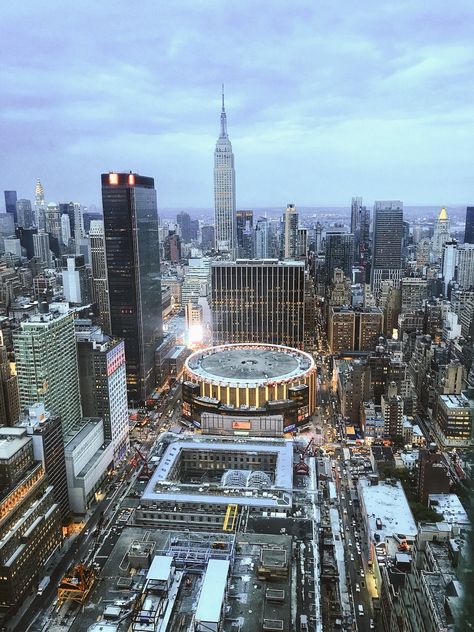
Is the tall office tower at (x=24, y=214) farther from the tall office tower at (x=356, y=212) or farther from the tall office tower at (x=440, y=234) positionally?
the tall office tower at (x=440, y=234)

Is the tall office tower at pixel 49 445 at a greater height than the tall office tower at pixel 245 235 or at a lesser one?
lesser

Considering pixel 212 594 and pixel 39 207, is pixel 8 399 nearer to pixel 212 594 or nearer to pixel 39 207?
pixel 212 594

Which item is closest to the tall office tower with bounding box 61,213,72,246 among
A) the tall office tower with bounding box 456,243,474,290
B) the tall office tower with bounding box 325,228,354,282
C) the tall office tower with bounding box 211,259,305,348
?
the tall office tower with bounding box 325,228,354,282

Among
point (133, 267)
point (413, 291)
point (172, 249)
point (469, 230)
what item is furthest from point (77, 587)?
point (172, 249)

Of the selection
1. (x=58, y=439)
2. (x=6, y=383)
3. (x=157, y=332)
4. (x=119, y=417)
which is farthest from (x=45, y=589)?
(x=157, y=332)

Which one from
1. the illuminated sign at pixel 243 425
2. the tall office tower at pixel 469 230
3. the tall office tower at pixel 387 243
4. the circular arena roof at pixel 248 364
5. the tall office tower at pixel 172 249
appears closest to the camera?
the illuminated sign at pixel 243 425

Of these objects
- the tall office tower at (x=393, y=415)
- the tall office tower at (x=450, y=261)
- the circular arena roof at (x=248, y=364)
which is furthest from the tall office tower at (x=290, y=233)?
the tall office tower at (x=393, y=415)

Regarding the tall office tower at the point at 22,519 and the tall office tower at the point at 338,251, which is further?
the tall office tower at the point at 338,251
